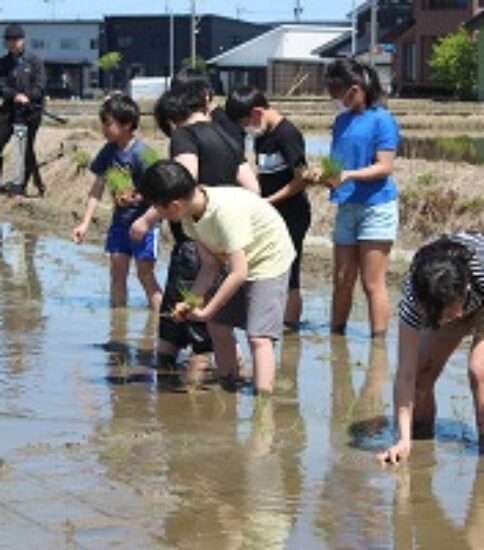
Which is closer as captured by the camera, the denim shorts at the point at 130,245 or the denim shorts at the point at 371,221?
the denim shorts at the point at 371,221

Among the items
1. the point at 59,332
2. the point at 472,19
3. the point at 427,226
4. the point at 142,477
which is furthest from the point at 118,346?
the point at 472,19

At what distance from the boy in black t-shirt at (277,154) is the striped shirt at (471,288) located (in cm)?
267

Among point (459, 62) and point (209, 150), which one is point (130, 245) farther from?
point (459, 62)

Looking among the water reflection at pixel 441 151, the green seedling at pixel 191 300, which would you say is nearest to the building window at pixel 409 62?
the water reflection at pixel 441 151

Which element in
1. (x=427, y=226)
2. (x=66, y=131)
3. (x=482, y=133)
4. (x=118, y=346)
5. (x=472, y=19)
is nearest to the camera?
(x=118, y=346)

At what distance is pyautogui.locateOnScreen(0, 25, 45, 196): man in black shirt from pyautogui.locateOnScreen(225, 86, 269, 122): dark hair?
24.1ft

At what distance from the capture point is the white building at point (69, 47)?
4092 inches

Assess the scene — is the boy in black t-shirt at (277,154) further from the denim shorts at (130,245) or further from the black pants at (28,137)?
the black pants at (28,137)

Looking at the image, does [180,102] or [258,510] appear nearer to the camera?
[258,510]

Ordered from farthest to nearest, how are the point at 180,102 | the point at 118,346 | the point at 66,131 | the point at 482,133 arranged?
1. the point at 482,133
2. the point at 66,131
3. the point at 118,346
4. the point at 180,102

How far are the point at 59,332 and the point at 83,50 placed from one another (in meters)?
100

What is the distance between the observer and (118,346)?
28.1ft

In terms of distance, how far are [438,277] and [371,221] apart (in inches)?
125

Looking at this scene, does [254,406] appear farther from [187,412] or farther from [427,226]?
[427,226]
